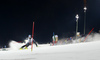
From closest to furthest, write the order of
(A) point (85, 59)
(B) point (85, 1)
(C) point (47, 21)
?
(A) point (85, 59) → (B) point (85, 1) → (C) point (47, 21)

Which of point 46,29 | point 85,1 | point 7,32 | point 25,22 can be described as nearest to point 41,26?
point 46,29

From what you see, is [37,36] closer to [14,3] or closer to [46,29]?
[46,29]

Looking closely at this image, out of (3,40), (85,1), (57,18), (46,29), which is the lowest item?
(3,40)

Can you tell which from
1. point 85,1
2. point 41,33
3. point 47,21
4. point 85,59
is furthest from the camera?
point 47,21

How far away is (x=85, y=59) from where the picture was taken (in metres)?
3.59

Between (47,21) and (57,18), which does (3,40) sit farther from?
(57,18)

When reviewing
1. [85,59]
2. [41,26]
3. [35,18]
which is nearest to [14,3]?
[35,18]

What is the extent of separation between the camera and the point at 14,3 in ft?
145

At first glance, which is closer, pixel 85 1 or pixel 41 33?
pixel 85 1

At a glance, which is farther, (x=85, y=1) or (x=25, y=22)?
(x=25, y=22)

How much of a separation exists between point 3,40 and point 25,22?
852 cm

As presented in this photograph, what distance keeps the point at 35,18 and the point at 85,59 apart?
4278 centimetres

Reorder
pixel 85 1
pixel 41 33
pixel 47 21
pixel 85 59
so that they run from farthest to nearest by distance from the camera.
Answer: pixel 47 21 < pixel 41 33 < pixel 85 1 < pixel 85 59

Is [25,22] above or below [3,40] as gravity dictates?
above
